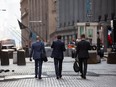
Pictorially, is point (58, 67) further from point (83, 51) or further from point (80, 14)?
point (80, 14)

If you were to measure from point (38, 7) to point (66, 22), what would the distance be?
4616 centimetres

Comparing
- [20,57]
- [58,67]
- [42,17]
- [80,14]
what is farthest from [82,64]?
[42,17]

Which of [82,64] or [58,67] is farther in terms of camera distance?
[82,64]

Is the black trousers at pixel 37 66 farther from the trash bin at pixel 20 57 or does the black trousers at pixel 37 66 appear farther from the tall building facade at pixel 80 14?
the tall building facade at pixel 80 14

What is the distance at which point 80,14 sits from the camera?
97188 millimetres

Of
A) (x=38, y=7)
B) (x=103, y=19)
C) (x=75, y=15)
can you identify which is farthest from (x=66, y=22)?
(x=38, y=7)

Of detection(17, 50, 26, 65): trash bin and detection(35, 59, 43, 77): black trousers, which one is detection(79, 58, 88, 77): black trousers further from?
detection(17, 50, 26, 65): trash bin

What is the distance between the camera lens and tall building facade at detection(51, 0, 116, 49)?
3471 inches

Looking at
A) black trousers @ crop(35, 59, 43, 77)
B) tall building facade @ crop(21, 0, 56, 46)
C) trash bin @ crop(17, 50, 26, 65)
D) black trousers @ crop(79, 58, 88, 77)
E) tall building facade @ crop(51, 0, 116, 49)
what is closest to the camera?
black trousers @ crop(35, 59, 43, 77)

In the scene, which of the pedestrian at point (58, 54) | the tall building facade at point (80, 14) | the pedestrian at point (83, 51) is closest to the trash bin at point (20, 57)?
the pedestrian at point (58, 54)

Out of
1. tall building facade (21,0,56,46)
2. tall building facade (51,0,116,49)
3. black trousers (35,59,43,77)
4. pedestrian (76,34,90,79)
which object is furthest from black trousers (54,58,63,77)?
tall building facade (21,0,56,46)

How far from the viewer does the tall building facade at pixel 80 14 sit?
88.2 meters

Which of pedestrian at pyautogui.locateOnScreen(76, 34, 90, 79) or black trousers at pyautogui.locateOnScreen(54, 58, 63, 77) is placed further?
pedestrian at pyautogui.locateOnScreen(76, 34, 90, 79)

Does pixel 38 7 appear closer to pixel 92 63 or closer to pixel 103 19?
pixel 103 19
